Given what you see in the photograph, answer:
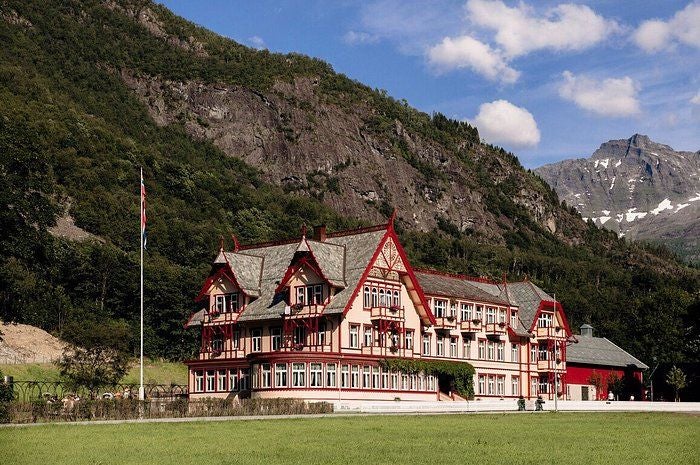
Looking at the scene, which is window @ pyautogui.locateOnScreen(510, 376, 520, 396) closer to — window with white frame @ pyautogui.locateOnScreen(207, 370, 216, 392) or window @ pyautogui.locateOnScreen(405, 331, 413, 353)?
window @ pyautogui.locateOnScreen(405, 331, 413, 353)

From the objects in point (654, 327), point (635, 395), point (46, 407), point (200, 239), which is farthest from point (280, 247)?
point (200, 239)

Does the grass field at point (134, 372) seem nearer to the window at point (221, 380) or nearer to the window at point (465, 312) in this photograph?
the window at point (221, 380)

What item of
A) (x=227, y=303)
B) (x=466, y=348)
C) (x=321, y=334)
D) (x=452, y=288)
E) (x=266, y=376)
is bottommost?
(x=266, y=376)

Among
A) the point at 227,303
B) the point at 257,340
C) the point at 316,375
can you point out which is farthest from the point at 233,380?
the point at 316,375

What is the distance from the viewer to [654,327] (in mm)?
157250

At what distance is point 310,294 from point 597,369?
50.3m

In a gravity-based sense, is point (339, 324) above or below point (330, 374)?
above

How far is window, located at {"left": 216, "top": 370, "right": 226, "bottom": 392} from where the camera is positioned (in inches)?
3543

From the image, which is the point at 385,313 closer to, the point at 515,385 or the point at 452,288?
the point at 452,288

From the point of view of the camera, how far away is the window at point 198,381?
91750 mm

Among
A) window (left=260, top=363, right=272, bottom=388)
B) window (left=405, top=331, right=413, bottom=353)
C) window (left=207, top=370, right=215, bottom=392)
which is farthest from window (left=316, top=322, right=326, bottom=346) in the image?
window (left=207, top=370, right=215, bottom=392)

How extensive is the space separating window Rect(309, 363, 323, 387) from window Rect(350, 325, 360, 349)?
420 centimetres

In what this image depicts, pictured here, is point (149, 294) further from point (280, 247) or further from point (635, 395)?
point (635, 395)

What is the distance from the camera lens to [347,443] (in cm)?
3719
